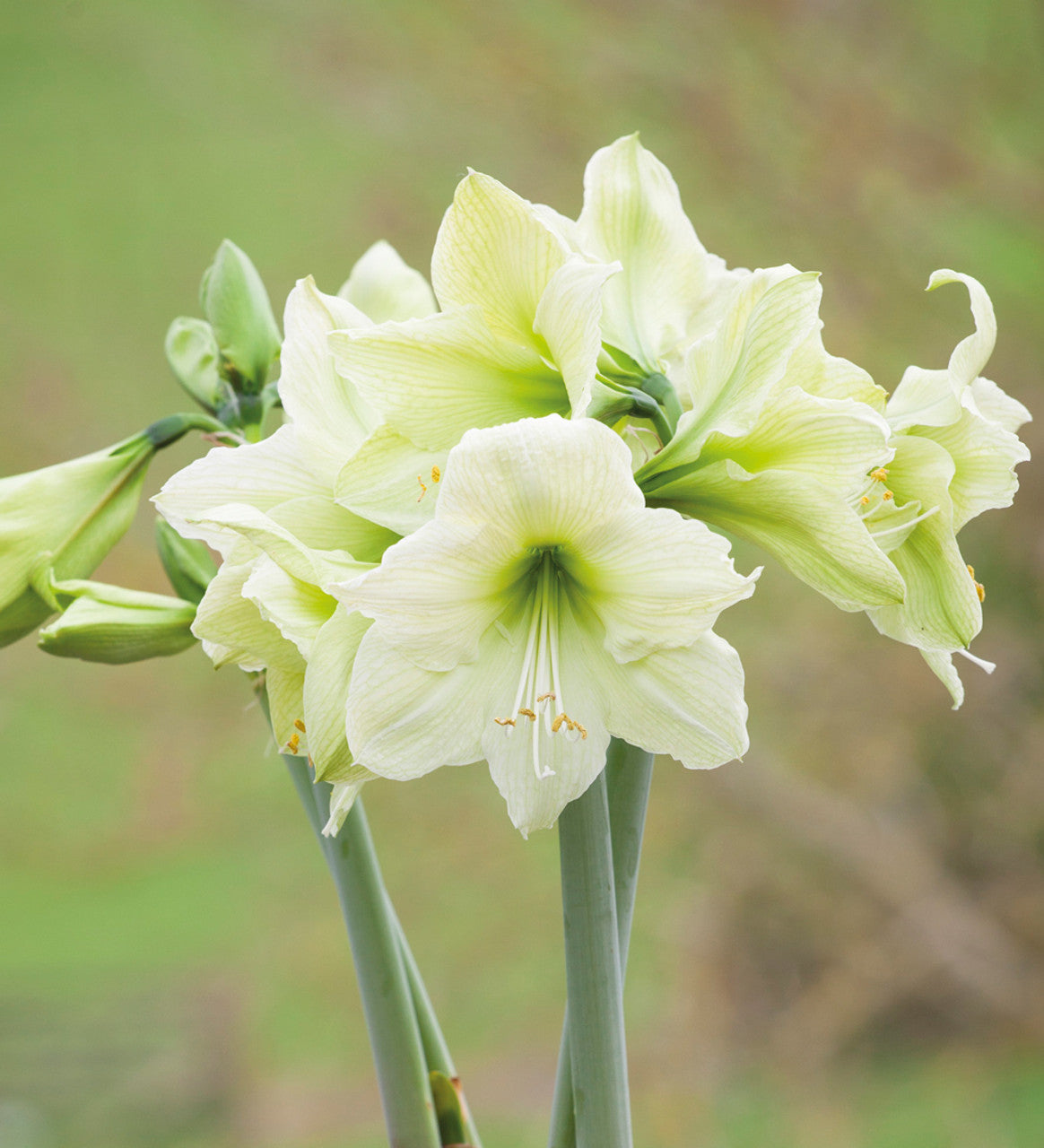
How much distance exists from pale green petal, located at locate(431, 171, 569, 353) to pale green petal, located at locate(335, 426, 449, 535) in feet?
0.17

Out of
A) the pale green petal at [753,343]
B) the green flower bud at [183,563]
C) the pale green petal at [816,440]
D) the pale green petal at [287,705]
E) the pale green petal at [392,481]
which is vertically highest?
the pale green petal at [753,343]

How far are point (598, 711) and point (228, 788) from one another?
1779mm

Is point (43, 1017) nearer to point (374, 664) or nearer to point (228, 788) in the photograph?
point (228, 788)

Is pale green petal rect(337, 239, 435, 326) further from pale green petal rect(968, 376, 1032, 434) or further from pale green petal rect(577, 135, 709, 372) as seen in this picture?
pale green petal rect(968, 376, 1032, 434)

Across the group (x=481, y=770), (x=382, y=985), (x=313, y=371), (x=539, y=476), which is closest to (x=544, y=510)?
(x=539, y=476)

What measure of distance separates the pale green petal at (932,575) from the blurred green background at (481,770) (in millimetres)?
1441

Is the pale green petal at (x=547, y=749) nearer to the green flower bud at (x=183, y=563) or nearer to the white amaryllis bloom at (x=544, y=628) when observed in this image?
the white amaryllis bloom at (x=544, y=628)

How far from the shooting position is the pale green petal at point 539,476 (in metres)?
0.34

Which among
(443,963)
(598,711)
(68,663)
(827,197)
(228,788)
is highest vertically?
(598,711)

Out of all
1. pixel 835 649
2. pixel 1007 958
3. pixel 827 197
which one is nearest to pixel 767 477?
pixel 835 649

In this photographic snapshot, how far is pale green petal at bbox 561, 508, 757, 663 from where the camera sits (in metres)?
0.35

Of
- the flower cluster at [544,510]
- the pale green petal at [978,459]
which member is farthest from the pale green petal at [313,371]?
the pale green petal at [978,459]

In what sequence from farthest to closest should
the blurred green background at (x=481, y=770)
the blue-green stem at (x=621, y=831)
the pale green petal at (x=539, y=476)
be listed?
the blurred green background at (x=481, y=770)
the blue-green stem at (x=621, y=831)
the pale green petal at (x=539, y=476)

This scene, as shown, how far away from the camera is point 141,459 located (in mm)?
538
